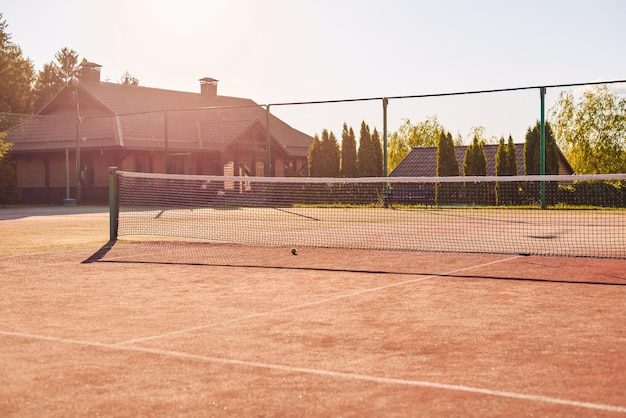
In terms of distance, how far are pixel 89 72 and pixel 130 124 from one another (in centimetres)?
813

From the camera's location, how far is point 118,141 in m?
42.9

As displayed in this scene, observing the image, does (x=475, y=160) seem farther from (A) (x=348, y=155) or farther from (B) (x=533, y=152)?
(A) (x=348, y=155)

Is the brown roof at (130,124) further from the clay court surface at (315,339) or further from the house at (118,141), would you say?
the clay court surface at (315,339)

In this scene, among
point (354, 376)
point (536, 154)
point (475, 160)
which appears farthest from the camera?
point (475, 160)

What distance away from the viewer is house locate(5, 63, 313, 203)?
44.5 metres

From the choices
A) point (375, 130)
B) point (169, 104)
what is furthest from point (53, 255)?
point (169, 104)

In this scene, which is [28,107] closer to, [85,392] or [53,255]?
[53,255]

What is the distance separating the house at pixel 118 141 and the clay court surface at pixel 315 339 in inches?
1289

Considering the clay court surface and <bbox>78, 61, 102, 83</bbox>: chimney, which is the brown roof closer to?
<bbox>78, 61, 102, 83</bbox>: chimney

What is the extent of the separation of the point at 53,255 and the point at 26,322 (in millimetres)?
6565

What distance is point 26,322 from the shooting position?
7844 millimetres

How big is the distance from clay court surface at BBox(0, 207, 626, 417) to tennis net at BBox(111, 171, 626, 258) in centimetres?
343

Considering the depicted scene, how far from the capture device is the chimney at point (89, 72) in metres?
50.0

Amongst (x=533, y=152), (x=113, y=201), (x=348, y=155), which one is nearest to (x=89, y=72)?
(x=348, y=155)
